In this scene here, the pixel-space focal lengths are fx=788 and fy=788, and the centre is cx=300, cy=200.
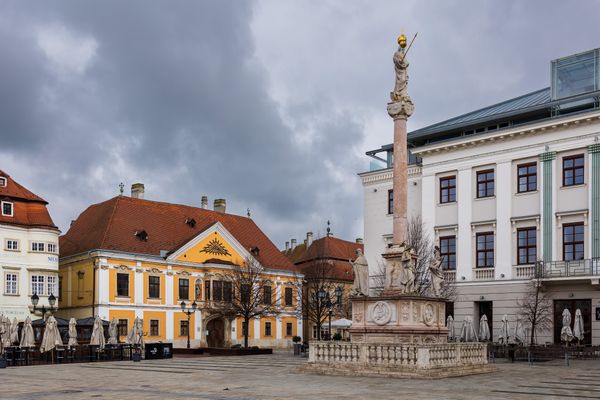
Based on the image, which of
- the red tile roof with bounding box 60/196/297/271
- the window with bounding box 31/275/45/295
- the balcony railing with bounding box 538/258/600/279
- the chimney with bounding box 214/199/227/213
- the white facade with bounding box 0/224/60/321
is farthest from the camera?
the chimney with bounding box 214/199/227/213

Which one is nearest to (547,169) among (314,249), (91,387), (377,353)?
(377,353)

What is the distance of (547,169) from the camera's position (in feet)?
129

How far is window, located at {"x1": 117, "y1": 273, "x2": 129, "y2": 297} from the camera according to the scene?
52984 mm

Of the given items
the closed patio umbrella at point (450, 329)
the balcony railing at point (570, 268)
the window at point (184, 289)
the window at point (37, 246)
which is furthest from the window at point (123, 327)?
the balcony railing at point (570, 268)

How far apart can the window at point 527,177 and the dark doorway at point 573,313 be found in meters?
5.92

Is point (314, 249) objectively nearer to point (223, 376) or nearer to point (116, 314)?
point (116, 314)

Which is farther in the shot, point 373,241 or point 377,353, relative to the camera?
point 373,241

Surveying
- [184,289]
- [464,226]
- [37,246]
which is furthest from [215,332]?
[464,226]

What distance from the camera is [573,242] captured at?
38.4m

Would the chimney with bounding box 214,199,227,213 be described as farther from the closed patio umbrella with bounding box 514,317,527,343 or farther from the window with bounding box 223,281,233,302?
the closed patio umbrella with bounding box 514,317,527,343

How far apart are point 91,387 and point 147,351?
1707cm

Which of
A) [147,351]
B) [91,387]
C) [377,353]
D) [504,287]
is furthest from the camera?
[504,287]

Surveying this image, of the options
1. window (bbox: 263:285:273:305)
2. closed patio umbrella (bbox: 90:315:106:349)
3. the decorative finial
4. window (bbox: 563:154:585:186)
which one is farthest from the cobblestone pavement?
window (bbox: 263:285:273:305)

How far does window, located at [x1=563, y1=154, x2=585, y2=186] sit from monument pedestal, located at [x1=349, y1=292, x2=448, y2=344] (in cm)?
1642
